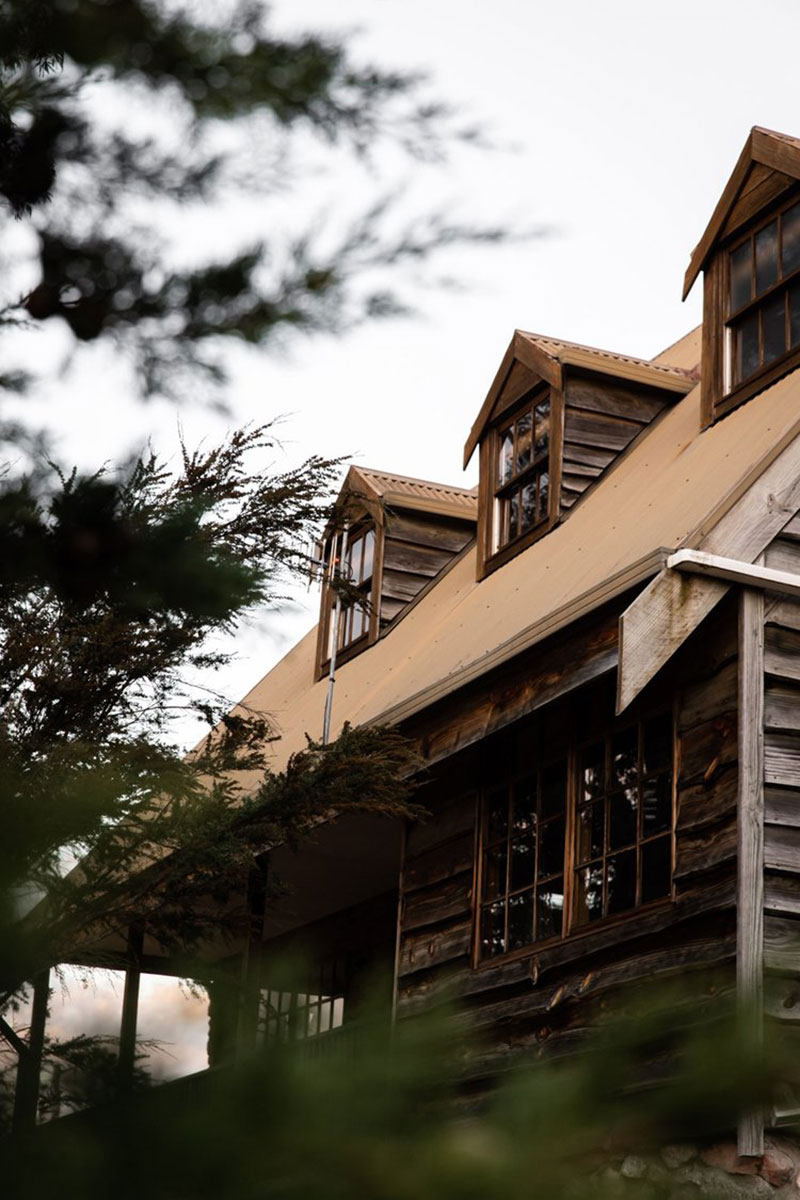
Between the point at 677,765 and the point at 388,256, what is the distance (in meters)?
5.84

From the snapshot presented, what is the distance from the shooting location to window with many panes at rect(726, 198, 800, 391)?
34.6 ft

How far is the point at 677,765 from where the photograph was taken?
28.8 feet

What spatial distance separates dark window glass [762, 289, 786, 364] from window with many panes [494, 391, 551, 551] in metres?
2.44

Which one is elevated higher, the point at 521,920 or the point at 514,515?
the point at 514,515

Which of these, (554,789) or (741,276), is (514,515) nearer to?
(741,276)

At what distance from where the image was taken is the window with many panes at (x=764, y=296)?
34.6 ft

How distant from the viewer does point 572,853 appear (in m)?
9.55

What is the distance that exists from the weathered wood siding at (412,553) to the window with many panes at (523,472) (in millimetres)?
2269

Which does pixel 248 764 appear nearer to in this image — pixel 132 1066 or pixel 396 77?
pixel 396 77

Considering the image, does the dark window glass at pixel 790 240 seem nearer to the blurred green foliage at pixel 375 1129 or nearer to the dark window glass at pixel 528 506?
the dark window glass at pixel 528 506

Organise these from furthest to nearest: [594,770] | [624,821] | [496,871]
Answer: [496,871], [594,770], [624,821]

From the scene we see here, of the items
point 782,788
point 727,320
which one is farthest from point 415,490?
point 782,788

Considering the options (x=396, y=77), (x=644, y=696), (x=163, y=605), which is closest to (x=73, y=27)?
(x=396, y=77)

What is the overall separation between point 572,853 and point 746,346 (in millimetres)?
4062
